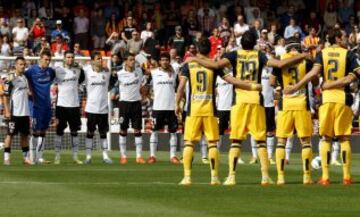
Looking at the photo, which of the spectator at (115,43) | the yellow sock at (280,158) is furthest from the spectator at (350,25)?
the yellow sock at (280,158)

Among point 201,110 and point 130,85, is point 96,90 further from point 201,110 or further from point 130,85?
point 201,110

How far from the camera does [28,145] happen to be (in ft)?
97.7

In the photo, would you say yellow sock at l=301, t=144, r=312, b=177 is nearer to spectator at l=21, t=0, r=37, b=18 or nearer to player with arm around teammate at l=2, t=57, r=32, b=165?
player with arm around teammate at l=2, t=57, r=32, b=165

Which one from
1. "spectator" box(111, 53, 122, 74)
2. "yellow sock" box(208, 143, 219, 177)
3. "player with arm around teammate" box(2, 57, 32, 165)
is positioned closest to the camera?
"yellow sock" box(208, 143, 219, 177)

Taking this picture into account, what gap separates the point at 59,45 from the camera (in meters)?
41.2

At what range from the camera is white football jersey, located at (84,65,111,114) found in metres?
30.3

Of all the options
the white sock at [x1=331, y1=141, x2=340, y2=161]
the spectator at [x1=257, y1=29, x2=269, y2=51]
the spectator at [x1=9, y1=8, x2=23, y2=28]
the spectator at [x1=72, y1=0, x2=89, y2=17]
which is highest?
the spectator at [x1=72, y1=0, x2=89, y2=17]

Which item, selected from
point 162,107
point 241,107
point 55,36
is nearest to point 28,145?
point 162,107

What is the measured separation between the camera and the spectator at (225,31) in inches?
1708

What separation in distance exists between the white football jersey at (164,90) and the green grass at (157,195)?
4758mm

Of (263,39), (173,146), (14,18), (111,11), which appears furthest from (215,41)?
(173,146)

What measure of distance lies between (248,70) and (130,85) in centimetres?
964

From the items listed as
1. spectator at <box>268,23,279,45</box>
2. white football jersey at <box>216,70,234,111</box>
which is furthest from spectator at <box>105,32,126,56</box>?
white football jersey at <box>216,70,234,111</box>

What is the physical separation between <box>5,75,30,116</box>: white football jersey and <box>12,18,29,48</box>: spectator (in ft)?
40.7
